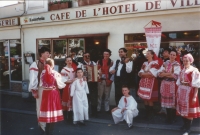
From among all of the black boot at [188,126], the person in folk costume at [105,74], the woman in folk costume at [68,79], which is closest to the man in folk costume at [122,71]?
the person in folk costume at [105,74]

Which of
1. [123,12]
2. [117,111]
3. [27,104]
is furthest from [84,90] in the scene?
[27,104]

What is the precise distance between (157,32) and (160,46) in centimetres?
72

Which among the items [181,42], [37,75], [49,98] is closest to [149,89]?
[181,42]

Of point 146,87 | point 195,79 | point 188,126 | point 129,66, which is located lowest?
point 188,126

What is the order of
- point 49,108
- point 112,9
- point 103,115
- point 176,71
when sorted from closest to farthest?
point 49,108 < point 176,71 < point 103,115 < point 112,9

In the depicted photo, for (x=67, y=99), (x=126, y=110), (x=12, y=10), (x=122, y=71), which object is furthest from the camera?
(x=12, y=10)

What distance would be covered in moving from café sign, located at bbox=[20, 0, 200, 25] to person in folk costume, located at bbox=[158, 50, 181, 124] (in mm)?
1904

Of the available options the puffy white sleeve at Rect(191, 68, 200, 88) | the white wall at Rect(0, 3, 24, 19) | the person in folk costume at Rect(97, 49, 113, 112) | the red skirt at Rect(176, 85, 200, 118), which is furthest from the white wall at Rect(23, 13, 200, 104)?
the red skirt at Rect(176, 85, 200, 118)

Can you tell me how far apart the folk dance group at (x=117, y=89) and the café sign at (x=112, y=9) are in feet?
6.03

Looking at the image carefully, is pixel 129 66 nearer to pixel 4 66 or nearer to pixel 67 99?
pixel 67 99

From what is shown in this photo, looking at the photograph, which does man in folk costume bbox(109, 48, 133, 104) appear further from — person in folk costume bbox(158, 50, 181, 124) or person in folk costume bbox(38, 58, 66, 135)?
person in folk costume bbox(38, 58, 66, 135)

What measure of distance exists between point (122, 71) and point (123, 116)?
117 centimetres

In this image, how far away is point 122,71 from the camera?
6.83m

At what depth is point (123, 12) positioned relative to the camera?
328 inches
